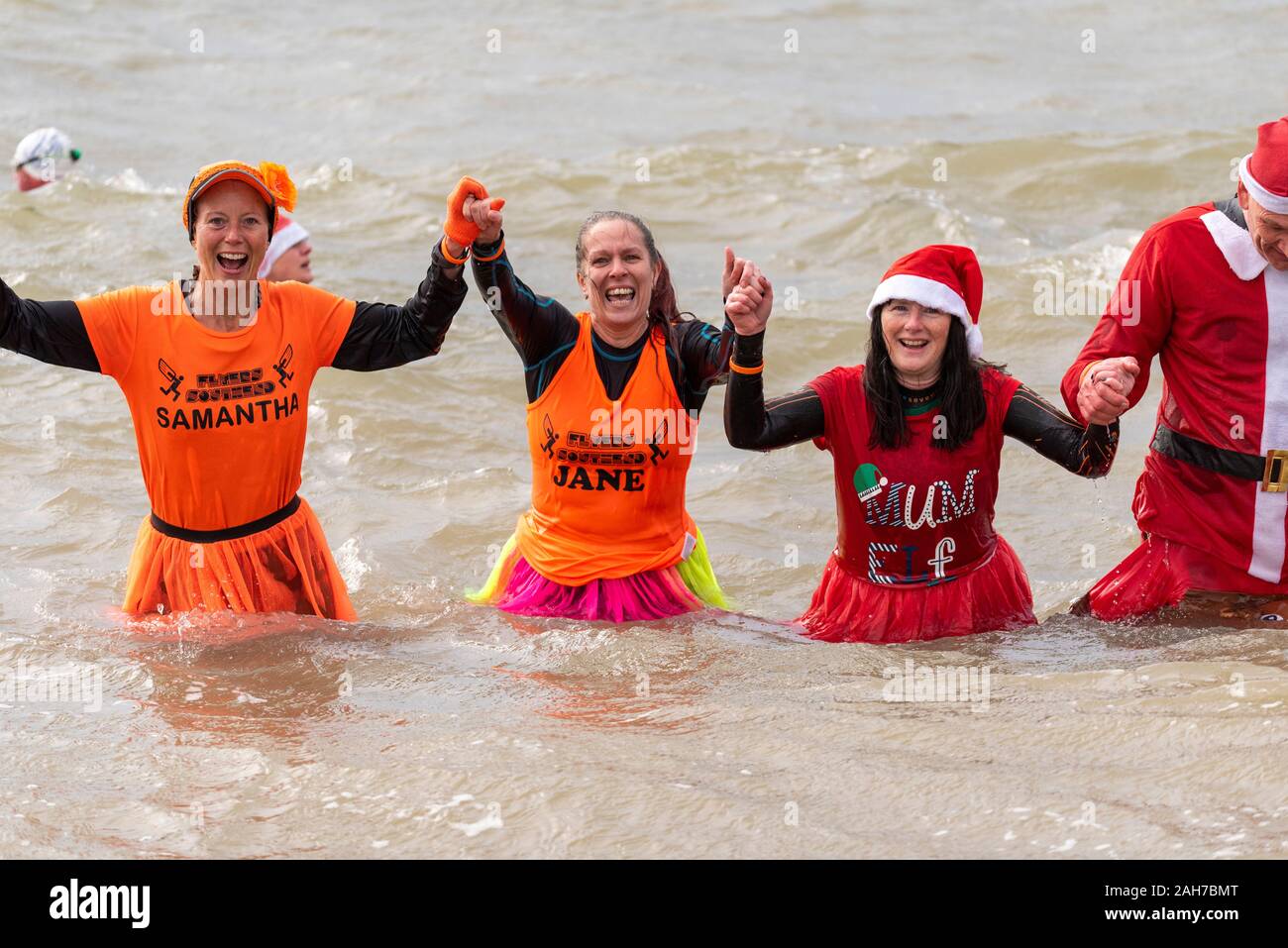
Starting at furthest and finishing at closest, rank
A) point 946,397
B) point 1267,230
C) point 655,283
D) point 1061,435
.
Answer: point 655,283 → point 946,397 → point 1061,435 → point 1267,230

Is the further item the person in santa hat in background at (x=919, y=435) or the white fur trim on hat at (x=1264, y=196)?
the person in santa hat in background at (x=919, y=435)

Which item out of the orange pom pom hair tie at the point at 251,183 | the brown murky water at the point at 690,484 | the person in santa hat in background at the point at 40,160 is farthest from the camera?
the person in santa hat in background at the point at 40,160

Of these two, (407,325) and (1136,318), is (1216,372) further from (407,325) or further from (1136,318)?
(407,325)

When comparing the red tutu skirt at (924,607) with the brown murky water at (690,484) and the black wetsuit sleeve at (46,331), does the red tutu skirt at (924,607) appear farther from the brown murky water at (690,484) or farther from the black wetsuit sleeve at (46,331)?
the black wetsuit sleeve at (46,331)

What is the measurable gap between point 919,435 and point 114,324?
2.53 m

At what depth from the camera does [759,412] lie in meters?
5.21

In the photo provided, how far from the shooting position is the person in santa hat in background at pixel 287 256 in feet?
27.9

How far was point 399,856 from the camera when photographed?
12.4 feet

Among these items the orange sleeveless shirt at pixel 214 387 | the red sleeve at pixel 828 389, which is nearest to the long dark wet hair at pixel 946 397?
the red sleeve at pixel 828 389

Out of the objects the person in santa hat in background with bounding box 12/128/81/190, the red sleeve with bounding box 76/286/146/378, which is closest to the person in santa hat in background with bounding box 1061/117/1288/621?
the red sleeve with bounding box 76/286/146/378

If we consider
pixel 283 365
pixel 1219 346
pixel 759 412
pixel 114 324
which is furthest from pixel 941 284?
pixel 114 324

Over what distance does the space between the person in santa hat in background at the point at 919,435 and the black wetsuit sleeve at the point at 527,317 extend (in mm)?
779
